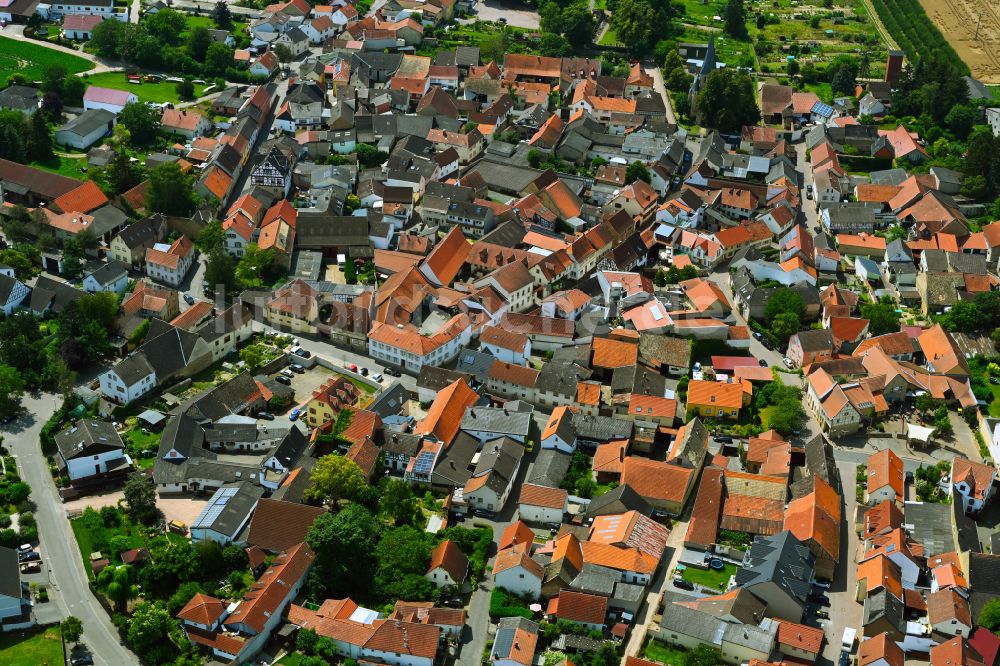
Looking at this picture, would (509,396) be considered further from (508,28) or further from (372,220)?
(508,28)

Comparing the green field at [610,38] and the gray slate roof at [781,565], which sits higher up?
the green field at [610,38]

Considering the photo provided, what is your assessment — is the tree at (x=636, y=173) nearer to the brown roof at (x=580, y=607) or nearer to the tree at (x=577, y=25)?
the tree at (x=577, y=25)

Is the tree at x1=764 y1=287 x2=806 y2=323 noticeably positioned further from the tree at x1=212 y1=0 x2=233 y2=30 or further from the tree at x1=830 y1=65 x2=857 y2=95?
the tree at x1=212 y1=0 x2=233 y2=30

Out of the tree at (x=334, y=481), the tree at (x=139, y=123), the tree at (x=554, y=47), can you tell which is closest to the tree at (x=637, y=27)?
the tree at (x=554, y=47)

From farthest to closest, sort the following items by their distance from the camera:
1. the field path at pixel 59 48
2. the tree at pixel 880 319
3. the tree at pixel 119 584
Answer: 1. the field path at pixel 59 48
2. the tree at pixel 880 319
3. the tree at pixel 119 584

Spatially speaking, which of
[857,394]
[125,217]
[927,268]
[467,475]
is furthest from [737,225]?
[125,217]

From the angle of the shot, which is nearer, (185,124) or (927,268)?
(927,268)

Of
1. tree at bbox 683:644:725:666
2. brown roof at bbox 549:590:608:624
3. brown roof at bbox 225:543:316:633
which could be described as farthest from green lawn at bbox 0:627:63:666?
tree at bbox 683:644:725:666

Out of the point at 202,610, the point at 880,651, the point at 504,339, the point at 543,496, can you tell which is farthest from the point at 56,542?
the point at 880,651
